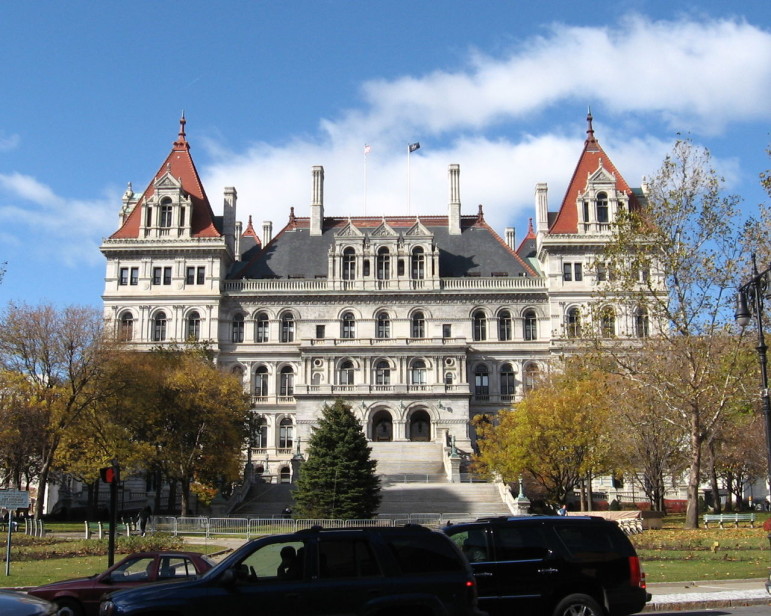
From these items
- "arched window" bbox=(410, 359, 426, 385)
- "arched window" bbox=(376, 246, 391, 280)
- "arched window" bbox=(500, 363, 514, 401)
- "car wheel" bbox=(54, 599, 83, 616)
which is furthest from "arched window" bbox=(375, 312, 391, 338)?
"car wheel" bbox=(54, 599, 83, 616)

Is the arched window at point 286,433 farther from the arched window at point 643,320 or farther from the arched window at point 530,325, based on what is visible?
the arched window at point 643,320

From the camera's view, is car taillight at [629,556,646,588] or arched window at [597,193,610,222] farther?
arched window at [597,193,610,222]

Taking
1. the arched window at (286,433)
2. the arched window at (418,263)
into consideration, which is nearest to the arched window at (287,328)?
the arched window at (286,433)

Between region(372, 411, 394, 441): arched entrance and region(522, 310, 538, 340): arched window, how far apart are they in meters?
11.8

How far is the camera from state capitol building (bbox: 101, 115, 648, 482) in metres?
60.4

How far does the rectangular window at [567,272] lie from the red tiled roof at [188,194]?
83.5ft

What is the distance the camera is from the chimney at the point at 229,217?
2605 inches

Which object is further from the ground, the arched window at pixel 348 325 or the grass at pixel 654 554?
the arched window at pixel 348 325

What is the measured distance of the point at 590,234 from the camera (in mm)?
61969

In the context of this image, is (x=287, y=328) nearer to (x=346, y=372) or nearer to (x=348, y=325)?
(x=348, y=325)

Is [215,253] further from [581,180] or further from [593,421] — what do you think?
[593,421]

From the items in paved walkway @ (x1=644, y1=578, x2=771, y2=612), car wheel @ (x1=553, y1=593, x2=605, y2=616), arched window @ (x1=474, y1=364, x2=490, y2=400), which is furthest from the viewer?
arched window @ (x1=474, y1=364, x2=490, y2=400)

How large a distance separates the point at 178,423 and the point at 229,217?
88.8 ft

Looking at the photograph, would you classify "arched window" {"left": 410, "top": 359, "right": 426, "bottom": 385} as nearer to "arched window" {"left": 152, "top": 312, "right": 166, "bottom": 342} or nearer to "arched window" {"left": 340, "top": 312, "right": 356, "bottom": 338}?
"arched window" {"left": 340, "top": 312, "right": 356, "bottom": 338}
